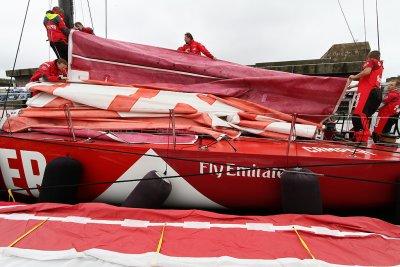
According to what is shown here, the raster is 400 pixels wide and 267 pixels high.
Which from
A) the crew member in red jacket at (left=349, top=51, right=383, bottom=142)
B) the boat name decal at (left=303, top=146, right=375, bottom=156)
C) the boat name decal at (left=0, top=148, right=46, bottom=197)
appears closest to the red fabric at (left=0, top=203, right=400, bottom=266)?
the boat name decal at (left=0, top=148, right=46, bottom=197)

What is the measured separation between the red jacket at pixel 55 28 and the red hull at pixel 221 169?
6.29 ft

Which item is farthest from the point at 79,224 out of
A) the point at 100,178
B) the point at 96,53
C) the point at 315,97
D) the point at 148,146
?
the point at 315,97

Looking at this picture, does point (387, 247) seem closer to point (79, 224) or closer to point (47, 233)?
point (79, 224)

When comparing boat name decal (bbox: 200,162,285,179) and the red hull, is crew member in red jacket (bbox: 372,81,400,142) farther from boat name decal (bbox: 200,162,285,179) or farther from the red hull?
boat name decal (bbox: 200,162,285,179)

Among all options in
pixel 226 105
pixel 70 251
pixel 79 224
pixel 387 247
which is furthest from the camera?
pixel 226 105

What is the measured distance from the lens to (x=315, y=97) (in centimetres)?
395

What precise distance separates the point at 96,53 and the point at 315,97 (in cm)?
281

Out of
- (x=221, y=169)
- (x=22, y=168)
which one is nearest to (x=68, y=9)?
(x=22, y=168)

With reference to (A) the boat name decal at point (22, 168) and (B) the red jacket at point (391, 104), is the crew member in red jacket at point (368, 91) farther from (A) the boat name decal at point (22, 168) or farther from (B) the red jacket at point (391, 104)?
(A) the boat name decal at point (22, 168)

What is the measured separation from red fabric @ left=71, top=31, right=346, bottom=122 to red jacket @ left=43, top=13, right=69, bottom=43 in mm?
437

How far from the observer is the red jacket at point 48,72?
14.2 feet

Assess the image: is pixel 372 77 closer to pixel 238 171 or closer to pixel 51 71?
pixel 238 171

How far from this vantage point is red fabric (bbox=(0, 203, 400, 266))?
86.6 inches

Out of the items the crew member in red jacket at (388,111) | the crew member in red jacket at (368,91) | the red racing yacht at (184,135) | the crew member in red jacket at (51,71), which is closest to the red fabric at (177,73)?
the red racing yacht at (184,135)
